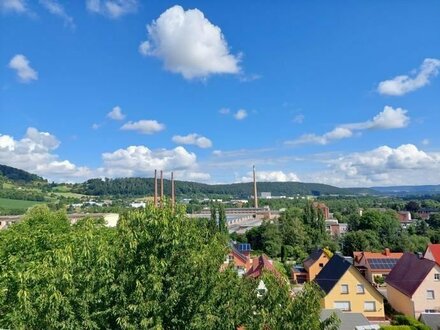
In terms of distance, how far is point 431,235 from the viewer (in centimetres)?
7400

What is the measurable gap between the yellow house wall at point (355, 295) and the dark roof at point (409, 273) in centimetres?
301

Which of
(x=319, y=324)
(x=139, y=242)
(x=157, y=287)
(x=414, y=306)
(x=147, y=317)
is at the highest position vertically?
(x=139, y=242)

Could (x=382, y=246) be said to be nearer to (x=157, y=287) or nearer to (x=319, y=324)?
(x=319, y=324)

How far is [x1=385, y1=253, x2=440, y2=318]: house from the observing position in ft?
108

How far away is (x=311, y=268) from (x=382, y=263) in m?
9.53

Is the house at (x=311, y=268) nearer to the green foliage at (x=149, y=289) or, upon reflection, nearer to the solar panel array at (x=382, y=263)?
the solar panel array at (x=382, y=263)

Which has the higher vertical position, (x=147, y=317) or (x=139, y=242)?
(x=139, y=242)

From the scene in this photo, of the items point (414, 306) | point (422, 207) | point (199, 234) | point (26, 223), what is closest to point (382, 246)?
point (414, 306)

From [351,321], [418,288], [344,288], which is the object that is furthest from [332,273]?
[351,321]

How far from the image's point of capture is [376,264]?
50969 millimetres

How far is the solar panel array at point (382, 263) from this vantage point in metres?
50.6

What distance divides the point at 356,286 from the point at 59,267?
97.3 ft

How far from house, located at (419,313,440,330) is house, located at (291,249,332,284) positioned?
66.2 ft

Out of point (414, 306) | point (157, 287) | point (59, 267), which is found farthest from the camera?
point (414, 306)
